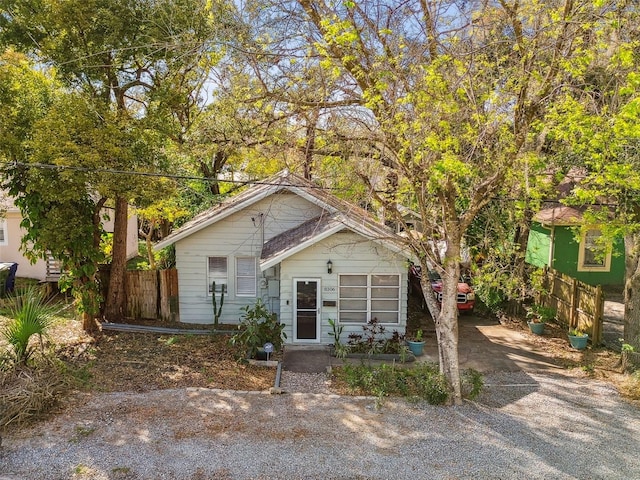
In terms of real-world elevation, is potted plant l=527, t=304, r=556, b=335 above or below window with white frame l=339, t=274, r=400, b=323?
below

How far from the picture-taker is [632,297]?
10.3m

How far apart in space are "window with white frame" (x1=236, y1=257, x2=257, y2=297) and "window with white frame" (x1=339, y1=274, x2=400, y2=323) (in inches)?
117

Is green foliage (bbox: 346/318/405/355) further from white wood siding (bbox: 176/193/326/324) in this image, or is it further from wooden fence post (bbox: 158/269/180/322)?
wooden fence post (bbox: 158/269/180/322)

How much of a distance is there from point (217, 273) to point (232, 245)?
96cm

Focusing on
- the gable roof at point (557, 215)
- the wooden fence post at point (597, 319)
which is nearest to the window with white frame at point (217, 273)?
the wooden fence post at point (597, 319)

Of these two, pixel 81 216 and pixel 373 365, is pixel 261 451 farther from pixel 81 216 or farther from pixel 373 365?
pixel 81 216

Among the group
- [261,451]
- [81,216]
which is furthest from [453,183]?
[81,216]

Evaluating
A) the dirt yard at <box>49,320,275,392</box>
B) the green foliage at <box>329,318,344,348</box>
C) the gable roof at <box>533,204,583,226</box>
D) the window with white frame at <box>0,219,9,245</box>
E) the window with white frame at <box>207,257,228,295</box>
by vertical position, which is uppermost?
the gable roof at <box>533,204,583,226</box>

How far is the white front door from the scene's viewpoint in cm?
1214

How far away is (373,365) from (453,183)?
4877mm

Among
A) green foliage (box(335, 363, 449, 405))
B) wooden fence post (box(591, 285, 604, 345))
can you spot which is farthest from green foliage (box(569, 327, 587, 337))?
green foliage (box(335, 363, 449, 405))

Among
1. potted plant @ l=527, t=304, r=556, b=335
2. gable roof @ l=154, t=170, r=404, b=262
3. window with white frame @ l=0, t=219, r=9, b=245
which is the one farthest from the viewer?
window with white frame @ l=0, t=219, r=9, b=245

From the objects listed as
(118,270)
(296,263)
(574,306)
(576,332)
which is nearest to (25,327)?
(118,270)

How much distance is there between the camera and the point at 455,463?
6.88 meters
